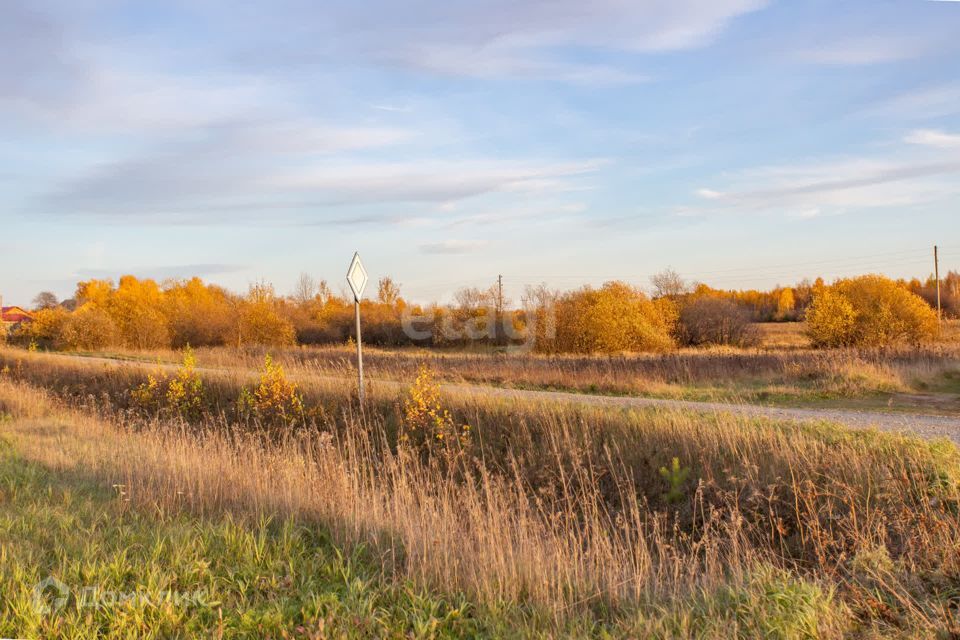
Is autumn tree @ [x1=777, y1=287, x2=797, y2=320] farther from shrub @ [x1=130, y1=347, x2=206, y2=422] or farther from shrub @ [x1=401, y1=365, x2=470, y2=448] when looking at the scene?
shrub @ [x1=401, y1=365, x2=470, y2=448]

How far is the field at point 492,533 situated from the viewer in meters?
4.67

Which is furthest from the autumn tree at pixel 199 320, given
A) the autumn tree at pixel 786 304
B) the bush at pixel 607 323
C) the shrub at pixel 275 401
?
the autumn tree at pixel 786 304

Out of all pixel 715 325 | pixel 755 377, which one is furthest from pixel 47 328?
pixel 755 377

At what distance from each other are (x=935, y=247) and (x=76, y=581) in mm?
63723

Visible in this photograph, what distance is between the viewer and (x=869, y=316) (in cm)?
3450

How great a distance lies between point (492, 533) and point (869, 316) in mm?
34309

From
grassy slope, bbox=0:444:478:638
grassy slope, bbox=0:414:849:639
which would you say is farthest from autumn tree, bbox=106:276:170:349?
grassy slope, bbox=0:414:849:639

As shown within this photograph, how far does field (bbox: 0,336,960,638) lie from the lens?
4.67m

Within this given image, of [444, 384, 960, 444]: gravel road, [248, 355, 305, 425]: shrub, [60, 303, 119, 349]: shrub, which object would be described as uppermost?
[60, 303, 119, 349]: shrub

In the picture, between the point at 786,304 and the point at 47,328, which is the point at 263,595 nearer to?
the point at 47,328

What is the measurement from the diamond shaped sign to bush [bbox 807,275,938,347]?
27736 millimetres

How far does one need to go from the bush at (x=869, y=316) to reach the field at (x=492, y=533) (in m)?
27.2

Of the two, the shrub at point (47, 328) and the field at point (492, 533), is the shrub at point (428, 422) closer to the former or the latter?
the field at point (492, 533)

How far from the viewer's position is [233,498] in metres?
7.32
